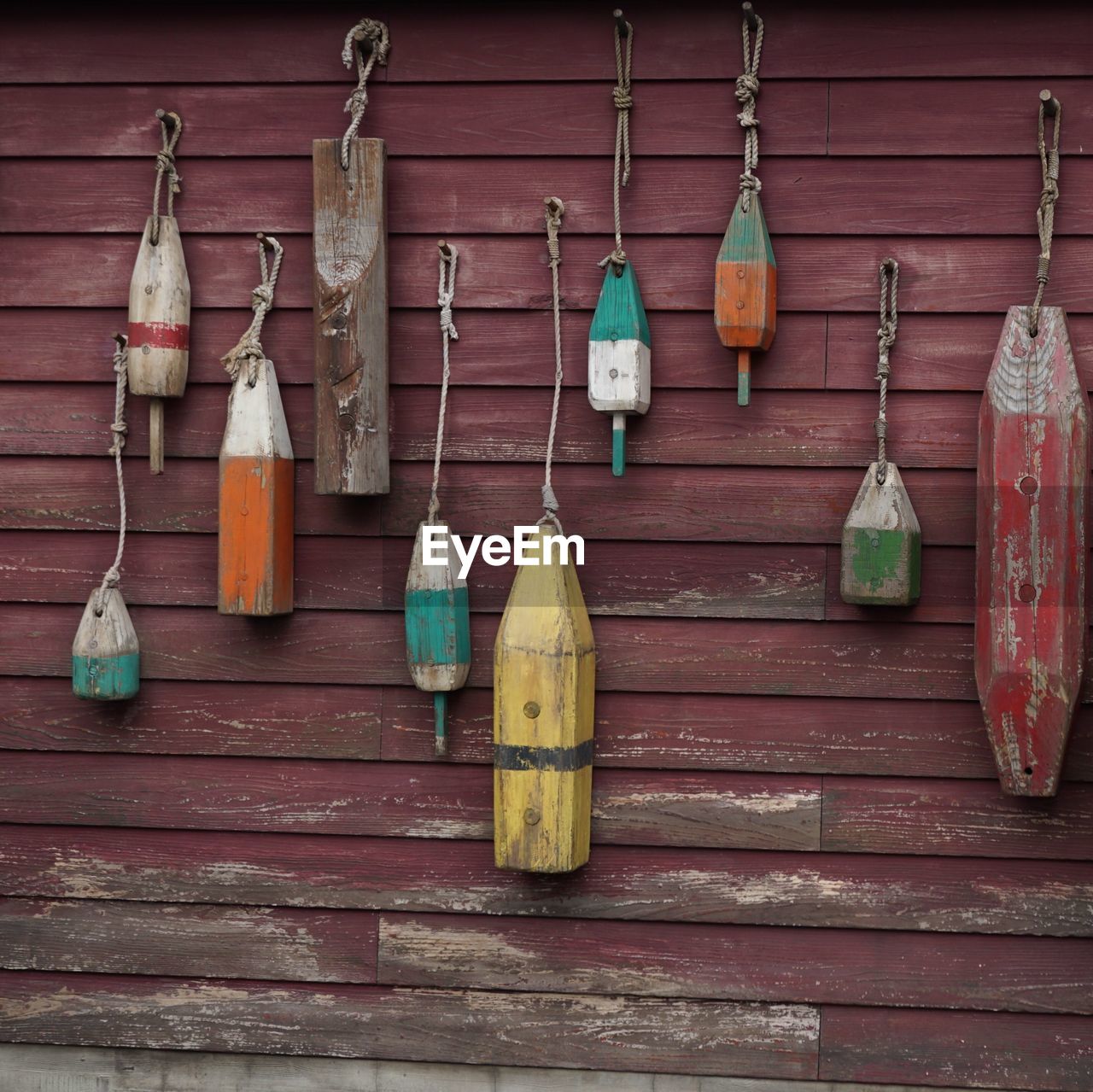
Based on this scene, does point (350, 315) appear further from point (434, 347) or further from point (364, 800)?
point (364, 800)

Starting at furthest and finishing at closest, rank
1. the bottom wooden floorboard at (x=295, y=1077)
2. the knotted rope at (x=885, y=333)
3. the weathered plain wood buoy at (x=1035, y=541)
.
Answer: the bottom wooden floorboard at (x=295, y=1077), the knotted rope at (x=885, y=333), the weathered plain wood buoy at (x=1035, y=541)

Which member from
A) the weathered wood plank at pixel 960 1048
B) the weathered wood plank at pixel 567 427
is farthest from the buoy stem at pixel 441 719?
the weathered wood plank at pixel 960 1048

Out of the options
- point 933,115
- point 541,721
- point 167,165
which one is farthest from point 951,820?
point 167,165

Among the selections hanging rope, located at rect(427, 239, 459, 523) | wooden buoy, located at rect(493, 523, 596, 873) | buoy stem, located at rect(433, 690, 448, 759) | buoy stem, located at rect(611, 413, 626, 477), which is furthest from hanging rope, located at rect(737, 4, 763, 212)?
buoy stem, located at rect(433, 690, 448, 759)

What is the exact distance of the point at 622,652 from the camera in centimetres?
264

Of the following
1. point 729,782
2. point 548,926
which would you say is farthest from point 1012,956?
point 548,926

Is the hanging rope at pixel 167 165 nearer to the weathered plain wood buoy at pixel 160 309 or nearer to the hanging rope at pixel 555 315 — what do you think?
the weathered plain wood buoy at pixel 160 309

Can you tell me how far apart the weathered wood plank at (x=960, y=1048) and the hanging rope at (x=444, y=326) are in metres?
1.44

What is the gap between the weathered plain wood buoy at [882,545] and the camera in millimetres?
2477

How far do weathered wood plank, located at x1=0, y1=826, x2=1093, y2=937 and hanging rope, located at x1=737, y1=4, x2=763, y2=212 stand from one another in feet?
4.79

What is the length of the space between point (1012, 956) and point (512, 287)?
1.84 m

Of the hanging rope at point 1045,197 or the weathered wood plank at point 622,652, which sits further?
the weathered wood plank at point 622,652

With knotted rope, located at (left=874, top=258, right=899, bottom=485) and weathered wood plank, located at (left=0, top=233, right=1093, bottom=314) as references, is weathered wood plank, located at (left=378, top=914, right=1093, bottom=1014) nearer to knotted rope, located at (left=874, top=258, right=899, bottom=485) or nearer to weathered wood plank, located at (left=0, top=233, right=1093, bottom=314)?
knotted rope, located at (left=874, top=258, right=899, bottom=485)

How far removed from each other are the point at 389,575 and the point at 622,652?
560mm
